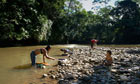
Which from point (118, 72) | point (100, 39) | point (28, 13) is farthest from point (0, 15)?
point (100, 39)

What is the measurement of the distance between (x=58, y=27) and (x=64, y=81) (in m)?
30.1

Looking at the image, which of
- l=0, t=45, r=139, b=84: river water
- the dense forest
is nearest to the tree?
the dense forest

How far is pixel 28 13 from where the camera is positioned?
2159cm

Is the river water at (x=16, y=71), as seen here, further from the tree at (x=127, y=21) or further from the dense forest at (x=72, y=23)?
the tree at (x=127, y=21)

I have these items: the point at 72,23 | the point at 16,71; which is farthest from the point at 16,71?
the point at 72,23

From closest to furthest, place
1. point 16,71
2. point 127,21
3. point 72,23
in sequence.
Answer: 1. point 16,71
2. point 127,21
3. point 72,23

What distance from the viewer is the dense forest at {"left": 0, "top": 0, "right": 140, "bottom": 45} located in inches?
845

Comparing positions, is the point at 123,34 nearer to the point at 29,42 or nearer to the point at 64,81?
the point at 29,42

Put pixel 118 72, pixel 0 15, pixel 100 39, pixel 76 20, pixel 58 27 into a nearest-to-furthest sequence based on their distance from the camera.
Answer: pixel 118 72 < pixel 0 15 < pixel 58 27 < pixel 76 20 < pixel 100 39

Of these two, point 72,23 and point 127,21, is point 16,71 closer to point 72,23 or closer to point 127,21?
point 72,23

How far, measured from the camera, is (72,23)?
130ft

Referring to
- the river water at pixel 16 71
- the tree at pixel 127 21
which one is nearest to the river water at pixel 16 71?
the river water at pixel 16 71

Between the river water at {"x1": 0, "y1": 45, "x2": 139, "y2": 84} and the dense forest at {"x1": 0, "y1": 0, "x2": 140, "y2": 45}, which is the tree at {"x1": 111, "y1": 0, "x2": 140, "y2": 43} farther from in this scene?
the river water at {"x1": 0, "y1": 45, "x2": 139, "y2": 84}

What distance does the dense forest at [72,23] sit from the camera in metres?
21.5
